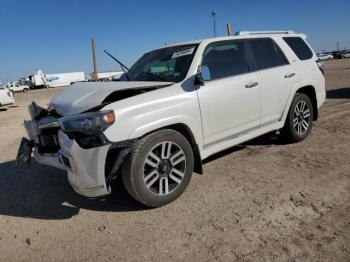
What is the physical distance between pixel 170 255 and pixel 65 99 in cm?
238

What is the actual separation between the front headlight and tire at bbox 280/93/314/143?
3.35m

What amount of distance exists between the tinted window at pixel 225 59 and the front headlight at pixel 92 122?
1.69m

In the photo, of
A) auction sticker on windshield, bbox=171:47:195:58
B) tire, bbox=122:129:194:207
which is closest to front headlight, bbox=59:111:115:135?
tire, bbox=122:129:194:207

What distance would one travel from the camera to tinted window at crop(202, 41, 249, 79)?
15.7 feet

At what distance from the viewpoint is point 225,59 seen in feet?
16.3

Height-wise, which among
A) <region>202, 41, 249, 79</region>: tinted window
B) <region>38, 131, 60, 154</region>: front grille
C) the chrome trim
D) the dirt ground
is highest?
<region>202, 41, 249, 79</region>: tinted window

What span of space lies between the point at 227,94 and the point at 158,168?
1.42 meters

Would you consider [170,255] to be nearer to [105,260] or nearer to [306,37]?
[105,260]

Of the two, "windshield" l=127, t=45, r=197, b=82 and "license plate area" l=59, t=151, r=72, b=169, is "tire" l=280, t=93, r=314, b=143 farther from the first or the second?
"license plate area" l=59, t=151, r=72, b=169

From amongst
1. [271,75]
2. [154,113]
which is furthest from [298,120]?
[154,113]

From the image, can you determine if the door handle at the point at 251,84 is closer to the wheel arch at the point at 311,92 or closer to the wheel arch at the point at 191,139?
the wheel arch at the point at 191,139

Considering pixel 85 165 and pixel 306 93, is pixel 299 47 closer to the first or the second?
pixel 306 93

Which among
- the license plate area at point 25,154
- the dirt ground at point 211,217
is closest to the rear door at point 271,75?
the dirt ground at point 211,217

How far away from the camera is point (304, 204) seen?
3795 mm
